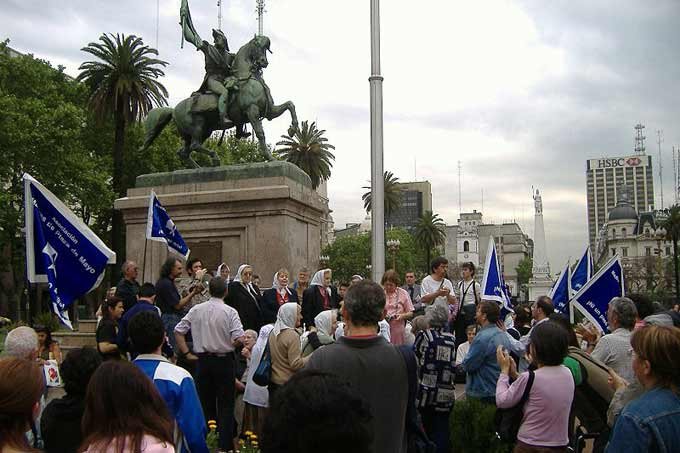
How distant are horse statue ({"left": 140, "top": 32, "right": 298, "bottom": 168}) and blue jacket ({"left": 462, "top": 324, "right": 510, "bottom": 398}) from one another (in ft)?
32.6

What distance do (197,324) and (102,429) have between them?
14.9 ft

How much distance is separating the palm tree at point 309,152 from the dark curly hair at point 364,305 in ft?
174

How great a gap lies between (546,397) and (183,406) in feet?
8.48

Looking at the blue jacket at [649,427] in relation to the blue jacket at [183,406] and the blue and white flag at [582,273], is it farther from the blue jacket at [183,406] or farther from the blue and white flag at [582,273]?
the blue and white flag at [582,273]

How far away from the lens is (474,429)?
21.6ft

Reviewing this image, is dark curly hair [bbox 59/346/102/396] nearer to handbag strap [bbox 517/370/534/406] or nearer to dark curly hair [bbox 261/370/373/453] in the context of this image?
Answer: dark curly hair [bbox 261/370/373/453]

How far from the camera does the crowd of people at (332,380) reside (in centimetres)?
294

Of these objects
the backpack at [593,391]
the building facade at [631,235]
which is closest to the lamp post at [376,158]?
the backpack at [593,391]

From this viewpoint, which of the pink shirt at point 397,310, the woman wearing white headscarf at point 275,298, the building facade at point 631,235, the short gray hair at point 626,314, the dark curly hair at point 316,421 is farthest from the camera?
the building facade at point 631,235

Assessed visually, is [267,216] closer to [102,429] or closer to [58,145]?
[102,429]

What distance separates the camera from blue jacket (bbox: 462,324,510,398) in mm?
6422

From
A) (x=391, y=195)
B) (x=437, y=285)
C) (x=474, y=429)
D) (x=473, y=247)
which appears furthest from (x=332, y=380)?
(x=473, y=247)

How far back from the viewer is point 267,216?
49.2 feet

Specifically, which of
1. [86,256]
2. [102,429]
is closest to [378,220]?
[86,256]
